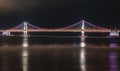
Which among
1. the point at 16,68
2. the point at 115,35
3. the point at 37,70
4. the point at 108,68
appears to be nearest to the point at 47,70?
the point at 37,70

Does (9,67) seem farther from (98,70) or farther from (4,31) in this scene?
(4,31)

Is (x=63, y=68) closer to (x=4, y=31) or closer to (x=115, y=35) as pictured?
(x=115, y=35)

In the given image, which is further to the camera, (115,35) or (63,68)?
(115,35)

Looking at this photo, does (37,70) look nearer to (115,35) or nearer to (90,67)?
(90,67)

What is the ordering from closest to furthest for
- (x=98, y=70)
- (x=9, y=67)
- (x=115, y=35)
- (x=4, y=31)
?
(x=98, y=70) < (x=9, y=67) < (x=115, y=35) < (x=4, y=31)

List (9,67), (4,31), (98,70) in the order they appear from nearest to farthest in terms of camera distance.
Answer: (98,70) < (9,67) < (4,31)

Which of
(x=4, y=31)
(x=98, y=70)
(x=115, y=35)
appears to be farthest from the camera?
(x=4, y=31)

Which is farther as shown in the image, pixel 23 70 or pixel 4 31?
pixel 4 31

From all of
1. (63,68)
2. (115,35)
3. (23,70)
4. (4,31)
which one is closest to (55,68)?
(63,68)

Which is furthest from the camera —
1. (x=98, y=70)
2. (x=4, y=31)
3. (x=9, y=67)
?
(x=4, y=31)
